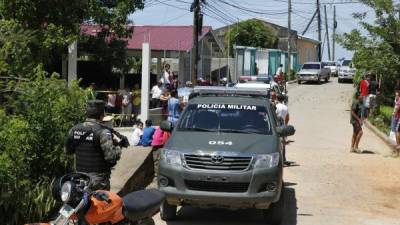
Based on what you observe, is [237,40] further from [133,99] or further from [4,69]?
[4,69]

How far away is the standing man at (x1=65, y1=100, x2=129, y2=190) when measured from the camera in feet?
21.5

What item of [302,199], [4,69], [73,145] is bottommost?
[302,199]

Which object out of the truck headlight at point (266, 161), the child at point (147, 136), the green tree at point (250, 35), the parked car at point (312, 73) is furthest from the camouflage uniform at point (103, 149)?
the green tree at point (250, 35)

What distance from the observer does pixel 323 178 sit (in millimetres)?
12938

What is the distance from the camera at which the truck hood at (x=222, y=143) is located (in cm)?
852

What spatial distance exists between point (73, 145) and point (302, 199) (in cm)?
524

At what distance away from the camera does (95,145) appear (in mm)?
6609

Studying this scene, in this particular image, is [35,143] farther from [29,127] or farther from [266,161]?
[266,161]

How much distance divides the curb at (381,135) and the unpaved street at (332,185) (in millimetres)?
159

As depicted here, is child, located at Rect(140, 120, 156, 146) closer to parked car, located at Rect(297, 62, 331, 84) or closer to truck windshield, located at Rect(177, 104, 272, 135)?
truck windshield, located at Rect(177, 104, 272, 135)

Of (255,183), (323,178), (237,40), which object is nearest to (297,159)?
(323,178)

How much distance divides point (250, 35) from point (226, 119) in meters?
52.4

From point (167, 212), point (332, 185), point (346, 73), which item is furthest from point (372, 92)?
point (346, 73)

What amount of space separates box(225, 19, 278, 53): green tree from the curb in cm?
3660
